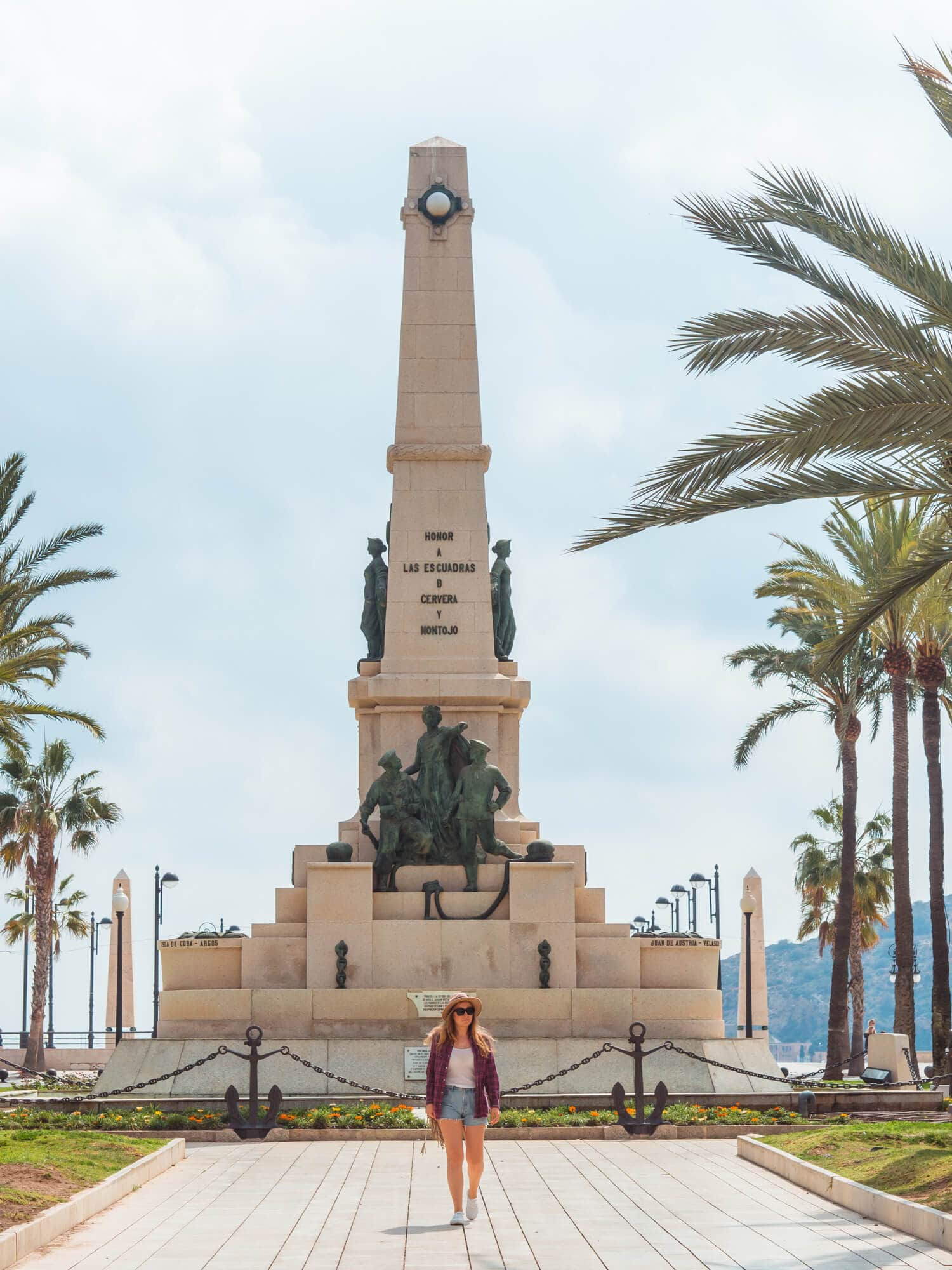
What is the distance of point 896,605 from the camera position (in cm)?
3014

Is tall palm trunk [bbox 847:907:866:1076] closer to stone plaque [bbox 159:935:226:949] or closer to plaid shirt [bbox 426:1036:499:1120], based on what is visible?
stone plaque [bbox 159:935:226:949]

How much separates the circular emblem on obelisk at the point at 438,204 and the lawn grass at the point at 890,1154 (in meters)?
17.3

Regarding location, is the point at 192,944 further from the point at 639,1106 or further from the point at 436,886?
the point at 639,1106

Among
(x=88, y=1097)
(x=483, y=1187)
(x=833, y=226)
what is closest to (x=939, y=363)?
(x=833, y=226)

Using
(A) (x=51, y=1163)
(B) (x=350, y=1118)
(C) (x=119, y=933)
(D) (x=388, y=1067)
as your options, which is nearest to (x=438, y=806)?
(D) (x=388, y=1067)

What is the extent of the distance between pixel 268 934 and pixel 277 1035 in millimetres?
2072

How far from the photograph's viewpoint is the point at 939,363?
46.3ft

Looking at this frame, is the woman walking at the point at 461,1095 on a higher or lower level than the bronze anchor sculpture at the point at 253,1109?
higher

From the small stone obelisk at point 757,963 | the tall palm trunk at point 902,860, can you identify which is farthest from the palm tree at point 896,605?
the small stone obelisk at point 757,963

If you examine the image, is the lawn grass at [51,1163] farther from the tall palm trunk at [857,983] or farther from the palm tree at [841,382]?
the tall palm trunk at [857,983]

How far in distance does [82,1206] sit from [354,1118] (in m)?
7.09

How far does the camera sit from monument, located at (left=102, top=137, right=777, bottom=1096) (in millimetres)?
22547

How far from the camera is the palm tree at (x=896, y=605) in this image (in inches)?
1218

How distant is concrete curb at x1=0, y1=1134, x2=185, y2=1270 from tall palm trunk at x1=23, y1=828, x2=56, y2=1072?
956 inches
